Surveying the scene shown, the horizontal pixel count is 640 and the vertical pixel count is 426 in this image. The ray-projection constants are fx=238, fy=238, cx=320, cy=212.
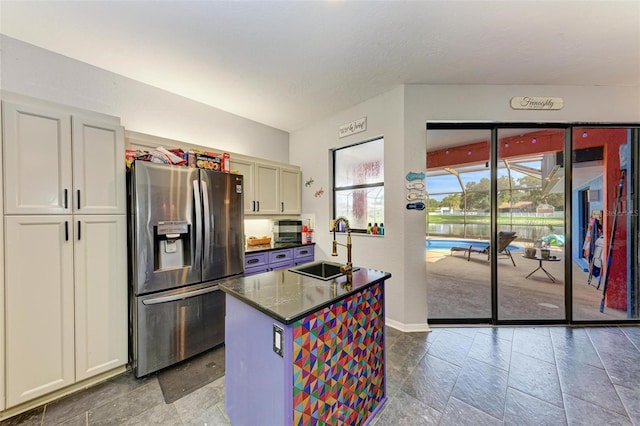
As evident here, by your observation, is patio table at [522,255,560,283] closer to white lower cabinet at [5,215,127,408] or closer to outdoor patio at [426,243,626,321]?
outdoor patio at [426,243,626,321]

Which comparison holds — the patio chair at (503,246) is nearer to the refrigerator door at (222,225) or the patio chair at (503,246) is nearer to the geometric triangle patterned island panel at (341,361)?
the geometric triangle patterned island panel at (341,361)

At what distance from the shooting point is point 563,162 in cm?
283

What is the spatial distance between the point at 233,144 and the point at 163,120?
91cm

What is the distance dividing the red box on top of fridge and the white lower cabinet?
79 centimetres

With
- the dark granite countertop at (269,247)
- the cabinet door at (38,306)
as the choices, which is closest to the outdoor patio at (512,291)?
the dark granite countertop at (269,247)

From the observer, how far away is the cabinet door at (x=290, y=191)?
3.79m

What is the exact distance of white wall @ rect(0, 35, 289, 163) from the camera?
2.01 meters

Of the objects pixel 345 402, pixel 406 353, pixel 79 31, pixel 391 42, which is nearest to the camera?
pixel 345 402

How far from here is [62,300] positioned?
1754 mm

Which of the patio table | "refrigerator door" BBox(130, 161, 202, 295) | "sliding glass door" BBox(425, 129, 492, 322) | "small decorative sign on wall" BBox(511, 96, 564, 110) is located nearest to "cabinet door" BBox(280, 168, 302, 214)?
"refrigerator door" BBox(130, 161, 202, 295)

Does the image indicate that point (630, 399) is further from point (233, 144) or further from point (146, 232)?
point (233, 144)

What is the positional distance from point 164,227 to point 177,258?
0.32 m

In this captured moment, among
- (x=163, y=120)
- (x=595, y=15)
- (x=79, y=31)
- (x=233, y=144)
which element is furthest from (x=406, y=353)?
(x=79, y=31)

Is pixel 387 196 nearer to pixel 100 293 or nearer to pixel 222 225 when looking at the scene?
pixel 222 225
